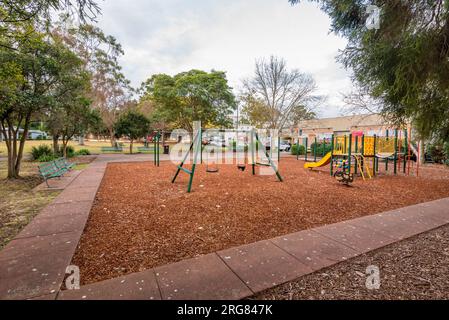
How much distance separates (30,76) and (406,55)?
36.2 feet

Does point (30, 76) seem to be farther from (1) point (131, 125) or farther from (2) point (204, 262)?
(1) point (131, 125)

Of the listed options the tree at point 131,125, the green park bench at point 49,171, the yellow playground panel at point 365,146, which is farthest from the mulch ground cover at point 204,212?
the tree at point 131,125

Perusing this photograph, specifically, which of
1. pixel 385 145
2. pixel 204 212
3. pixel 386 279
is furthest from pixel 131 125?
pixel 386 279

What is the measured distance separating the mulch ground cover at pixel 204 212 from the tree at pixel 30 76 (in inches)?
141

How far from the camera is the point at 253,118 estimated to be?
26.4 metres

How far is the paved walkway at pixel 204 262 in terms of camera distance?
2160 millimetres

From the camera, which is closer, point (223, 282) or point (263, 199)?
point (223, 282)

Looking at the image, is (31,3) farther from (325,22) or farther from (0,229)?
(325,22)

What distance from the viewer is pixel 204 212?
15.6ft

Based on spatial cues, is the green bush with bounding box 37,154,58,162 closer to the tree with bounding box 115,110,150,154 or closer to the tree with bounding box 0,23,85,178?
the tree with bounding box 0,23,85,178
